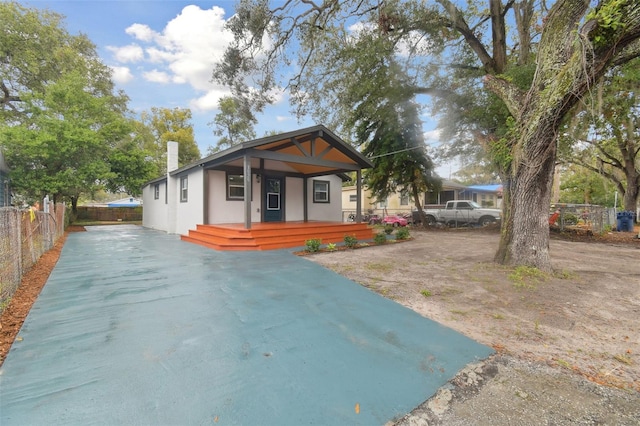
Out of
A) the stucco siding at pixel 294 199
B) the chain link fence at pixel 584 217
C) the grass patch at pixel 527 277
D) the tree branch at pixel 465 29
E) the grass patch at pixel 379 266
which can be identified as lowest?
the grass patch at pixel 379 266

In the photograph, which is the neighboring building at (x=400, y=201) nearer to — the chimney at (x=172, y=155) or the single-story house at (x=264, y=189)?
the single-story house at (x=264, y=189)

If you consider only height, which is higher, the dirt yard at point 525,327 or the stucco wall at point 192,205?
the stucco wall at point 192,205

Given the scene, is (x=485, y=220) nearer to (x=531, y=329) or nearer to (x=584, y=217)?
(x=584, y=217)

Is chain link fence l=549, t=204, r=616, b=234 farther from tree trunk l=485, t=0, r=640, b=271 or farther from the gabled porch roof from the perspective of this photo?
the gabled porch roof

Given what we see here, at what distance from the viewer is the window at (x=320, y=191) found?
13.0m

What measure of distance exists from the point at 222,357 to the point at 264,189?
936 centimetres

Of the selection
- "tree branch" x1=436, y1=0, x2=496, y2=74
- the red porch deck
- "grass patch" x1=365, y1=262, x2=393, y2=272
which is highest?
"tree branch" x1=436, y1=0, x2=496, y2=74

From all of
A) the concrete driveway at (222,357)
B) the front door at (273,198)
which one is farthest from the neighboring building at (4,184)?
the concrete driveway at (222,357)

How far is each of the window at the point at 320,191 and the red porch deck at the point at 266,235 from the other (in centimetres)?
289

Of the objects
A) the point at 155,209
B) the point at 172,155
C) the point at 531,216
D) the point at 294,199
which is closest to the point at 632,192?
the point at 531,216

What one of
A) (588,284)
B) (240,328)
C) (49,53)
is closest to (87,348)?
(240,328)

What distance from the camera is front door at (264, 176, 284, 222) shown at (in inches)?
452

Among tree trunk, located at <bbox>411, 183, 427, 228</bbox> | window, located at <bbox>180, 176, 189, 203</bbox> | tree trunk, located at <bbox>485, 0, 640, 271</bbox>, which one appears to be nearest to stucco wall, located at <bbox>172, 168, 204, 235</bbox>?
Answer: window, located at <bbox>180, 176, 189, 203</bbox>

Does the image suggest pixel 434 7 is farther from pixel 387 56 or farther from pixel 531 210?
pixel 531 210
